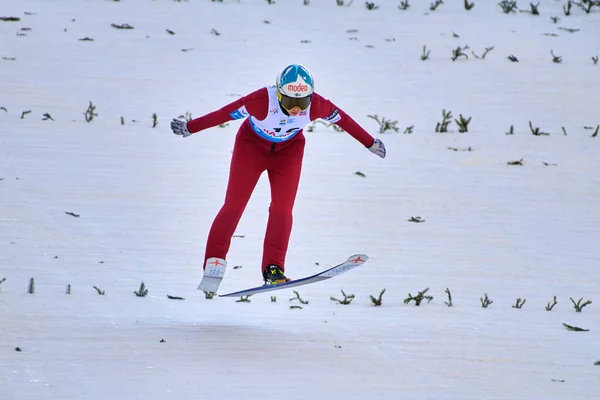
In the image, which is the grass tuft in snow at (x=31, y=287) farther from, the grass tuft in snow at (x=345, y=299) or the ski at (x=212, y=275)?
the grass tuft in snow at (x=345, y=299)

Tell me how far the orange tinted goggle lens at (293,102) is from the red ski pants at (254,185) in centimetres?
37

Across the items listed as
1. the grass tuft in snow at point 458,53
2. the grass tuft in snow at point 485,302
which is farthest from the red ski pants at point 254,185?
the grass tuft in snow at point 458,53

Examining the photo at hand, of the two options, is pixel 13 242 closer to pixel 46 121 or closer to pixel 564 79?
pixel 46 121

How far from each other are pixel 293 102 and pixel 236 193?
2.31 feet

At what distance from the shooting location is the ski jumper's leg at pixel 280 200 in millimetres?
7250

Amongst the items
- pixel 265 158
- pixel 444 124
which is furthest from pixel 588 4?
pixel 265 158

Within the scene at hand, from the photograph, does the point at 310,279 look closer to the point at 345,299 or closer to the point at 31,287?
the point at 345,299

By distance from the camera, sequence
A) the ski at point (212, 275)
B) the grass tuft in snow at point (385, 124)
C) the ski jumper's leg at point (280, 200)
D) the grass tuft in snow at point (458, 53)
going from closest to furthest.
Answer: the ski at point (212, 275) < the ski jumper's leg at point (280, 200) < the grass tuft in snow at point (385, 124) < the grass tuft in snow at point (458, 53)

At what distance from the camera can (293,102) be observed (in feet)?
22.9

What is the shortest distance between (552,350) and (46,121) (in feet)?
24.6

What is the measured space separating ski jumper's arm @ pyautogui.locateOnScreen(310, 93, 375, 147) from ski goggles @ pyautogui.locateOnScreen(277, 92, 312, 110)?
16 cm

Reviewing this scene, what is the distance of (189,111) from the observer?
13352mm

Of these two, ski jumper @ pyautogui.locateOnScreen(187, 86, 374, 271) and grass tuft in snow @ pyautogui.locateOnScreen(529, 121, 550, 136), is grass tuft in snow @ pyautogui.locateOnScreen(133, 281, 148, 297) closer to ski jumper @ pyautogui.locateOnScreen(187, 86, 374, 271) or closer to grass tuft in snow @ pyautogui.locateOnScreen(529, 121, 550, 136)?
ski jumper @ pyautogui.locateOnScreen(187, 86, 374, 271)

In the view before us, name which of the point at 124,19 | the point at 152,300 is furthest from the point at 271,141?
the point at 124,19
